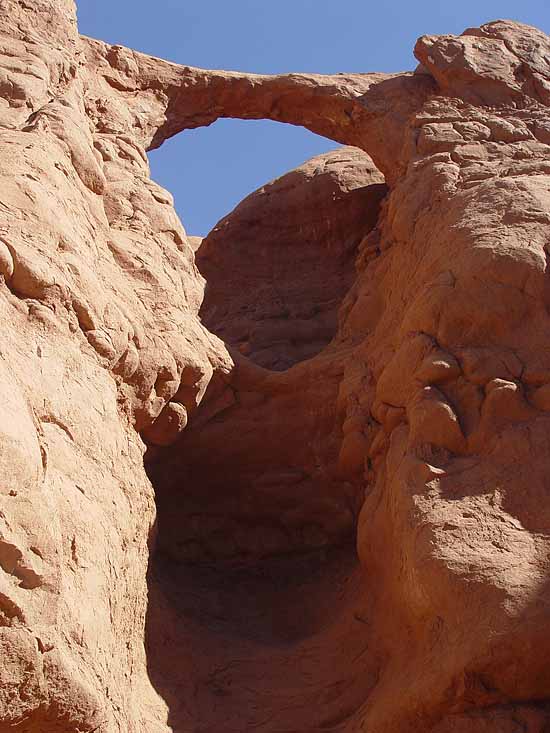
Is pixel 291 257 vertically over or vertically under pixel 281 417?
over

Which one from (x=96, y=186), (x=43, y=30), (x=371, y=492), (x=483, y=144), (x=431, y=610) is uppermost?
(x=483, y=144)

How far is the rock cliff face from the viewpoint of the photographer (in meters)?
4.45

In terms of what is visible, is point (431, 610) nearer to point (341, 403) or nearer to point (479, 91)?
point (341, 403)

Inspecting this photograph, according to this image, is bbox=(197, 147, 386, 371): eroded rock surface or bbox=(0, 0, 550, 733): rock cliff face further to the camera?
bbox=(197, 147, 386, 371): eroded rock surface

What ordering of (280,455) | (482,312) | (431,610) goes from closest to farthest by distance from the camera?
(431,610) < (482,312) < (280,455)

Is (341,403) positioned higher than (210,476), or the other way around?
(341,403)

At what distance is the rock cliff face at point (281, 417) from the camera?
4449 millimetres

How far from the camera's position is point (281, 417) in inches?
292

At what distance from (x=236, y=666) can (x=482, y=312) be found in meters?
2.56

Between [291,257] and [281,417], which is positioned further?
[291,257]

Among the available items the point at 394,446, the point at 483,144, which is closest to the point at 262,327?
the point at 483,144

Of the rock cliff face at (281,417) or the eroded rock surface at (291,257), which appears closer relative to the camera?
the rock cliff face at (281,417)

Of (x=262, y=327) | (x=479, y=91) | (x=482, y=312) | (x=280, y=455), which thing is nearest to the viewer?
(x=482, y=312)

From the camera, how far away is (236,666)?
628 cm
